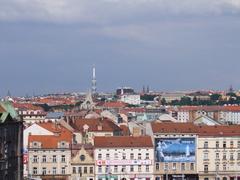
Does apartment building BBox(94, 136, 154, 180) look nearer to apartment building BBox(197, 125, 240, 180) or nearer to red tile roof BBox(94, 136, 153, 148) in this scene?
red tile roof BBox(94, 136, 153, 148)

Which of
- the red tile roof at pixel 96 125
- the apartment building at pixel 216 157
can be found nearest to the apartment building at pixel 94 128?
the red tile roof at pixel 96 125

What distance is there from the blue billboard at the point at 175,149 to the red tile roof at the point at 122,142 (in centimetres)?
92

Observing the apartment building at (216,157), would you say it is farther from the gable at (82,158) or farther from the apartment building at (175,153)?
the gable at (82,158)

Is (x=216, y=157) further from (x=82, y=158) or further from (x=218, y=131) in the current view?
(x=82, y=158)

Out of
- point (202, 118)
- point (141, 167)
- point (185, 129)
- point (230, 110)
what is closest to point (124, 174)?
point (141, 167)

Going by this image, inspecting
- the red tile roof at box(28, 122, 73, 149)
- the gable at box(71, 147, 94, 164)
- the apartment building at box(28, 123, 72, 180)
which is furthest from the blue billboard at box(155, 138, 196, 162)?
the apartment building at box(28, 123, 72, 180)

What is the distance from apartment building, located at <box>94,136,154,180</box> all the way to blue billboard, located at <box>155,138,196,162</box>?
76cm

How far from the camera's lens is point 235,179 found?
81688 mm

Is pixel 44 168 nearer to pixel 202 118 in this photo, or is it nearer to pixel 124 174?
pixel 124 174

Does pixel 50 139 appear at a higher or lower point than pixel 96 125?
lower

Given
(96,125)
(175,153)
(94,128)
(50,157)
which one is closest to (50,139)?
(50,157)

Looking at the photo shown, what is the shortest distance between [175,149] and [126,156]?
4.16 metres

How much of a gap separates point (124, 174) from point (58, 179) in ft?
22.7

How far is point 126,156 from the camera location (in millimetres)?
80375
